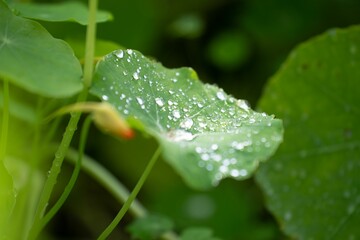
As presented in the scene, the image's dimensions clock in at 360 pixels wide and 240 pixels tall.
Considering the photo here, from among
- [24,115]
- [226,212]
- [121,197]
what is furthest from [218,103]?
[226,212]

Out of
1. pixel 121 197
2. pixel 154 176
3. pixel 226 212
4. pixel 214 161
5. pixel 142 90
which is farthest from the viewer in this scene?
pixel 154 176

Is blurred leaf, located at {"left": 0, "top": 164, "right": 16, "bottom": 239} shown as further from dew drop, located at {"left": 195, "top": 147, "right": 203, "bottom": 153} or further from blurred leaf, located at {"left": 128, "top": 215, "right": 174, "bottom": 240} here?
blurred leaf, located at {"left": 128, "top": 215, "right": 174, "bottom": 240}

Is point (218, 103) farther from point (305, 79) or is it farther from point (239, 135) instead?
point (305, 79)

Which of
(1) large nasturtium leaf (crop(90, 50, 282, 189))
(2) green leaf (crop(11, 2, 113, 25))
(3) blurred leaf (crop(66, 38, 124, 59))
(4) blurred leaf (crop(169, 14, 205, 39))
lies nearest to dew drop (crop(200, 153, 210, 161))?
(1) large nasturtium leaf (crop(90, 50, 282, 189))

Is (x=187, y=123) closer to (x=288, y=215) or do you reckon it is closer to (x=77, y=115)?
(x=77, y=115)

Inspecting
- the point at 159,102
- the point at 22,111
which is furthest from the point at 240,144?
the point at 22,111

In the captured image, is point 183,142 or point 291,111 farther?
point 291,111
